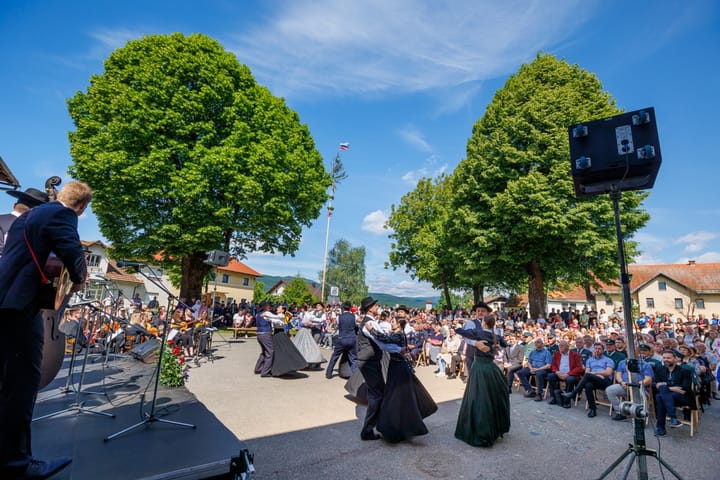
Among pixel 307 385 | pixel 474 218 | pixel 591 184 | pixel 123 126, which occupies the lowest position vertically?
pixel 307 385

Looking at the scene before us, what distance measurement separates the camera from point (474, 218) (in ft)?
58.9

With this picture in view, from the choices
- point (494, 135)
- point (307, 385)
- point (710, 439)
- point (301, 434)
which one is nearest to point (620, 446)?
point (710, 439)

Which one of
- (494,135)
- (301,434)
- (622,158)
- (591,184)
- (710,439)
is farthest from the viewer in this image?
(494,135)

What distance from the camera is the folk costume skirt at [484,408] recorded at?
4914mm

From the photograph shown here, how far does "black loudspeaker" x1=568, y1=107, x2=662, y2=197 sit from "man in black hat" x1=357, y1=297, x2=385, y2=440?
3.42m

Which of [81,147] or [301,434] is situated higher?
[81,147]

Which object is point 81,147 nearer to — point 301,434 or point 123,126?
point 123,126

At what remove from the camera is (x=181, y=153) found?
50.1 ft

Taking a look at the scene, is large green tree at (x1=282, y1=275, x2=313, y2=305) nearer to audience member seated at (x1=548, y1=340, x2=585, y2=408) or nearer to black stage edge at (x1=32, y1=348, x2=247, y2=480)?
audience member seated at (x1=548, y1=340, x2=585, y2=408)

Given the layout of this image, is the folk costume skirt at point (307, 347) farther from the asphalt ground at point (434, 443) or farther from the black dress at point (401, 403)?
the black dress at point (401, 403)

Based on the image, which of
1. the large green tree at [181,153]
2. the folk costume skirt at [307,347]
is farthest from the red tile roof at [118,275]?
the folk costume skirt at [307,347]

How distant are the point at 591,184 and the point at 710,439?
483cm

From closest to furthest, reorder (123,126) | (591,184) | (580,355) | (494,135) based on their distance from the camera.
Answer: (591,184) → (580,355) → (123,126) → (494,135)

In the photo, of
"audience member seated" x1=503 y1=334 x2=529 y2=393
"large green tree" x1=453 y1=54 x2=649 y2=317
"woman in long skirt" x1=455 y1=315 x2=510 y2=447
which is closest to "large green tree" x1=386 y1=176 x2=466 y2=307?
"large green tree" x1=453 y1=54 x2=649 y2=317
